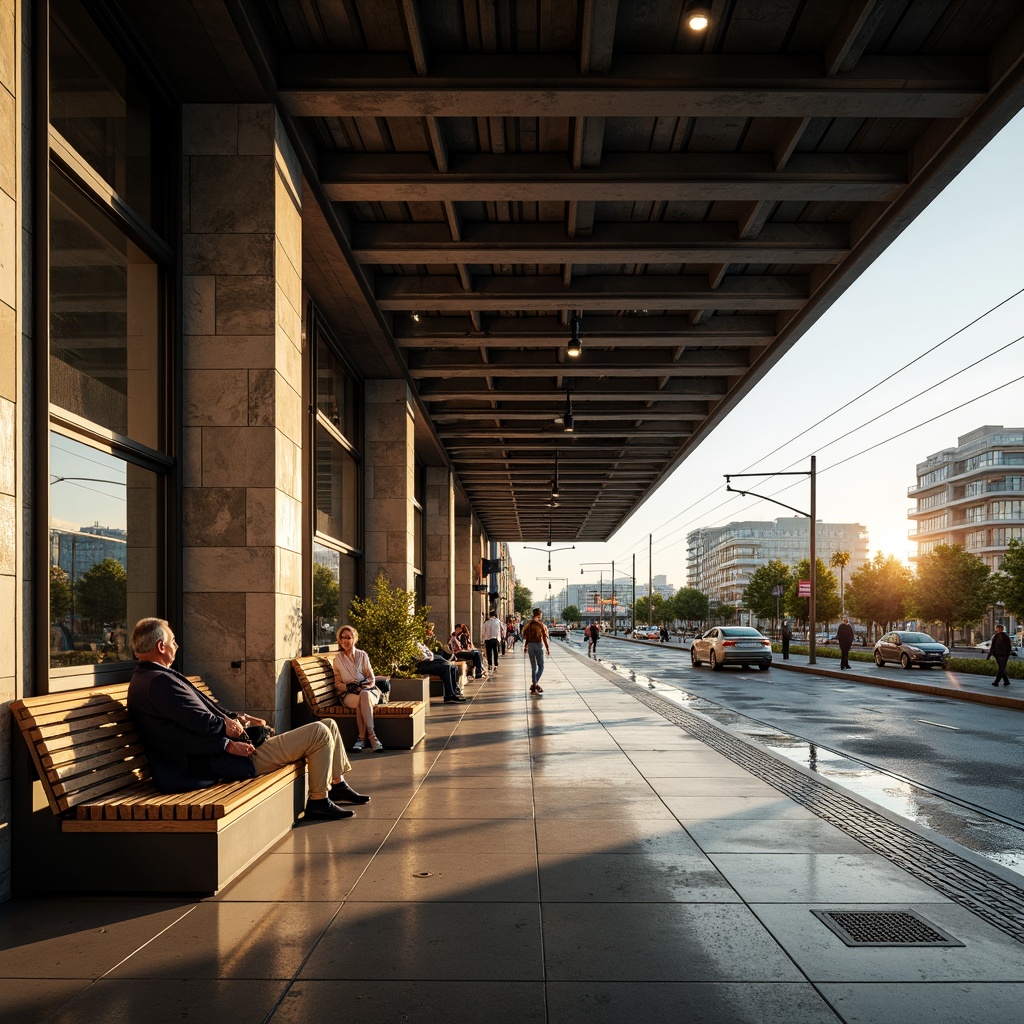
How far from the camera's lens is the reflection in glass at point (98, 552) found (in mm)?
6199

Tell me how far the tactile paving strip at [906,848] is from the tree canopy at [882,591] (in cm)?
7362

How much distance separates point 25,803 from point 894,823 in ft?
19.0

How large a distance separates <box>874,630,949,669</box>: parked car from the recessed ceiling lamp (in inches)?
1116

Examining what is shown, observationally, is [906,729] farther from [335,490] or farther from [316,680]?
[335,490]

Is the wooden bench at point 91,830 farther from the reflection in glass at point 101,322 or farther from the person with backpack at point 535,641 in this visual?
the person with backpack at point 535,641

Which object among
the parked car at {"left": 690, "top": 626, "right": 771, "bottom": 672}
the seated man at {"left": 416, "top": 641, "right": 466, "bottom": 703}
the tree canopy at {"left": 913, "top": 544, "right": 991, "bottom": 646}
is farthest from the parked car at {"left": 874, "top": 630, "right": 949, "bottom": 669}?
the tree canopy at {"left": 913, "top": 544, "right": 991, "bottom": 646}

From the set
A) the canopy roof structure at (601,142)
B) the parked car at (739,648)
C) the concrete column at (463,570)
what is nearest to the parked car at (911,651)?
the parked car at (739,648)

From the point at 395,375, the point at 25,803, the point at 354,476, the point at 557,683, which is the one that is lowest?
the point at 557,683

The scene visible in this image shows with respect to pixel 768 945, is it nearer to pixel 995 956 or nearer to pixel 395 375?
pixel 995 956

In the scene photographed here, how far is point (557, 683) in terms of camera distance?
23219 millimetres

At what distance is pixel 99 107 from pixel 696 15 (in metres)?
4.60

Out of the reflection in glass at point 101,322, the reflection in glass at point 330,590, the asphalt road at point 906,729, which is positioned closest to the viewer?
the reflection in glass at point 101,322

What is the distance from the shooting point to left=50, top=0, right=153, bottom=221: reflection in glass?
21.0 ft

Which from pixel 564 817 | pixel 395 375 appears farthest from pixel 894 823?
pixel 395 375
